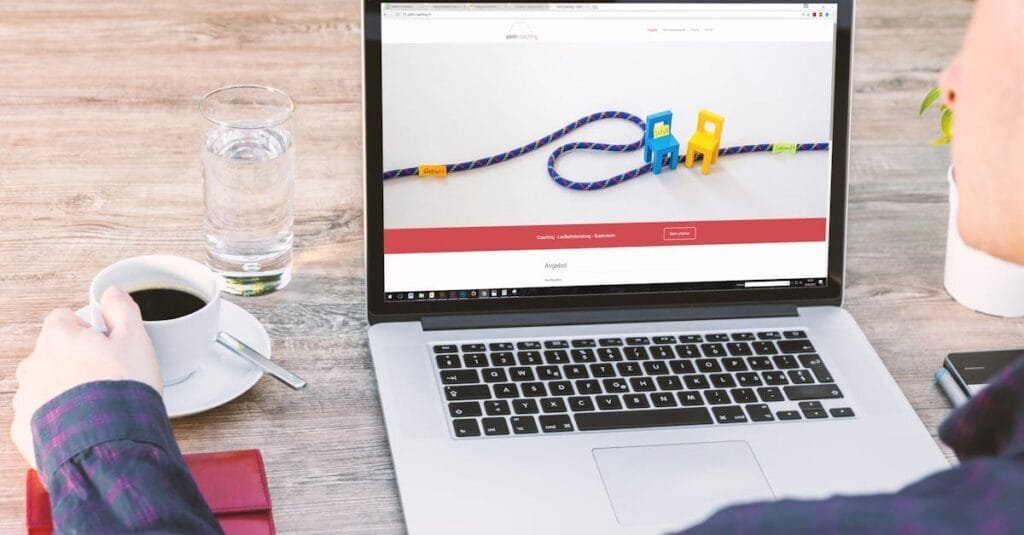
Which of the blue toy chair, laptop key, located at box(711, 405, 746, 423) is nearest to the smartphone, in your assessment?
laptop key, located at box(711, 405, 746, 423)

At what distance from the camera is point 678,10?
123 cm

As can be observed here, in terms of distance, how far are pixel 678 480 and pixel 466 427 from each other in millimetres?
188

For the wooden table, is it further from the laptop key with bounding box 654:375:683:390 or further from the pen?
the laptop key with bounding box 654:375:683:390

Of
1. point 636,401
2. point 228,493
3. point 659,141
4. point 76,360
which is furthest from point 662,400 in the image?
point 76,360

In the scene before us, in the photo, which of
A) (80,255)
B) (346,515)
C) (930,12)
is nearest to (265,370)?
(346,515)

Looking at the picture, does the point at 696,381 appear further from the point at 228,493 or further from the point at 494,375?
the point at 228,493

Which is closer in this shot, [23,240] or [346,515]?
[346,515]

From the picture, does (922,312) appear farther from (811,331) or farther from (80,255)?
(80,255)

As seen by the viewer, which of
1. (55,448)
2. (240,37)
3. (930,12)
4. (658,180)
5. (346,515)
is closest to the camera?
(55,448)

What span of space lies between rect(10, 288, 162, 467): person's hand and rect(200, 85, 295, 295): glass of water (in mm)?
262

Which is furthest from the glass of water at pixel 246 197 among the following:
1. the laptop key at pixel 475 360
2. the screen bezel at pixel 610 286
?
the laptop key at pixel 475 360

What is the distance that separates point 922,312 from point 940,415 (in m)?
0.18

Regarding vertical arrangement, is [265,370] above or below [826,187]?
below

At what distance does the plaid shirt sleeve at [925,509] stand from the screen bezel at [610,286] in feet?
1.89
